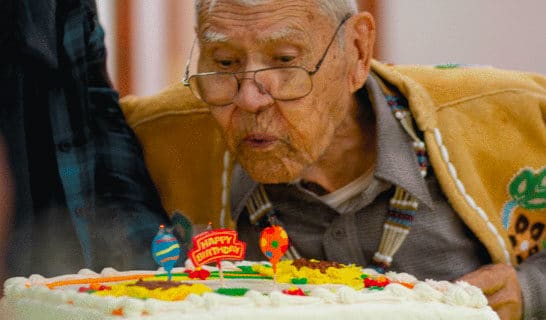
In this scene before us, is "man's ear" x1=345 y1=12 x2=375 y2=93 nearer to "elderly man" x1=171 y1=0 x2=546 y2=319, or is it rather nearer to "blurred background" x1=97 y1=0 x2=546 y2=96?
"elderly man" x1=171 y1=0 x2=546 y2=319

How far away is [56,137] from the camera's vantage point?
1765mm

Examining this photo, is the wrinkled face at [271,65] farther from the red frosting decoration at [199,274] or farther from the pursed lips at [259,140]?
the red frosting decoration at [199,274]

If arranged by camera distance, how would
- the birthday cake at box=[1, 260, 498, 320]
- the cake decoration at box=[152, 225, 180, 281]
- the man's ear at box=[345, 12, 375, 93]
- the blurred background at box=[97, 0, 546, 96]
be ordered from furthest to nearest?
the blurred background at box=[97, 0, 546, 96] → the man's ear at box=[345, 12, 375, 93] → the cake decoration at box=[152, 225, 180, 281] → the birthday cake at box=[1, 260, 498, 320]

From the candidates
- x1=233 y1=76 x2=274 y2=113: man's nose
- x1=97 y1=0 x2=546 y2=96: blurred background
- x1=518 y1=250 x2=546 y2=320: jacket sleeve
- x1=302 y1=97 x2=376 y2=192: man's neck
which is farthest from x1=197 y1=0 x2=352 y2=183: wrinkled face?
x1=97 y1=0 x2=546 y2=96: blurred background

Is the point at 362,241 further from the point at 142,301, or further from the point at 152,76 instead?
the point at 152,76

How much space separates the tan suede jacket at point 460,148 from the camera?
6.03 feet

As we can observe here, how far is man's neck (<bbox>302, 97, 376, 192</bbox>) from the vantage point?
6.13 feet

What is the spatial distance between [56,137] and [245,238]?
43 cm

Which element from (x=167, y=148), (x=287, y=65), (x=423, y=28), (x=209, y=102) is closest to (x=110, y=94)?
(x=167, y=148)

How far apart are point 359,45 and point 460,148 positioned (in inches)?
11.7

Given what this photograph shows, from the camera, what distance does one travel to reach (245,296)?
120 centimetres

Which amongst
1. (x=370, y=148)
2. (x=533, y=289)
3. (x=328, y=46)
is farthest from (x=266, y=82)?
(x=533, y=289)

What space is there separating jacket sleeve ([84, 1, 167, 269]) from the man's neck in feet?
1.11

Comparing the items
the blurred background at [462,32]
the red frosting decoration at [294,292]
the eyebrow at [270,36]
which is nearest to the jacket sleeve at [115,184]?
the eyebrow at [270,36]
